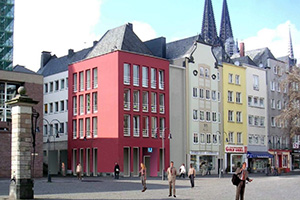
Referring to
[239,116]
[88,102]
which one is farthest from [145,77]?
[239,116]

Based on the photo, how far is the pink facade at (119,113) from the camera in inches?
2111

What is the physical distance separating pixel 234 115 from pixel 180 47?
40.7 ft

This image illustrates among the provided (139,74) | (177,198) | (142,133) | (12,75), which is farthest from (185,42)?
(177,198)

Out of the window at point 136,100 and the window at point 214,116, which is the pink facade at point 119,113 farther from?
the window at point 214,116

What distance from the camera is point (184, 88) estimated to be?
200 ft

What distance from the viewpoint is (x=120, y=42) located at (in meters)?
56.6

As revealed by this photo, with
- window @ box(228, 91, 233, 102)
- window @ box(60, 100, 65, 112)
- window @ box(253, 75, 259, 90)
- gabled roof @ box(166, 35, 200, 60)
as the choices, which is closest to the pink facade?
window @ box(60, 100, 65, 112)

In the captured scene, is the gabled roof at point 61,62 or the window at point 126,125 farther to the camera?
the gabled roof at point 61,62

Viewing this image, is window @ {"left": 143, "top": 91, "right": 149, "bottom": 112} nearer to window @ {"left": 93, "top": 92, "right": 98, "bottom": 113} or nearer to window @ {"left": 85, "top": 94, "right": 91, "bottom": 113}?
window @ {"left": 93, "top": 92, "right": 98, "bottom": 113}

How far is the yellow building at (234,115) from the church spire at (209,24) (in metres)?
67.2

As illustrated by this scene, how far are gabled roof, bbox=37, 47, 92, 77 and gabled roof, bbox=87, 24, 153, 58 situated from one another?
21.8 feet

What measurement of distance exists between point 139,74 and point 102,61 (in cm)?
436

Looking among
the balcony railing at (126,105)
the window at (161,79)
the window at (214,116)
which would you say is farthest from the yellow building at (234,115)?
the balcony railing at (126,105)

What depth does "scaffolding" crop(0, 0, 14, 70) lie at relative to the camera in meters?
69.1
